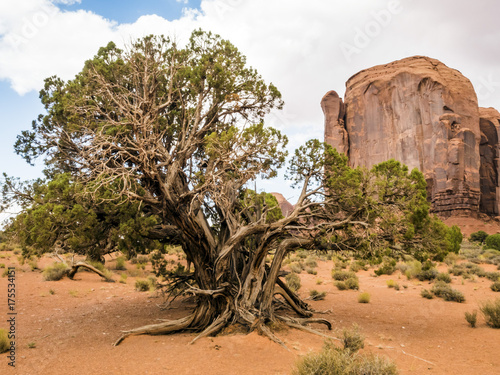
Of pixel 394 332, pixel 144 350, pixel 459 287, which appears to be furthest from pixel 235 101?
pixel 459 287

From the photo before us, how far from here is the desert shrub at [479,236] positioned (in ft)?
149

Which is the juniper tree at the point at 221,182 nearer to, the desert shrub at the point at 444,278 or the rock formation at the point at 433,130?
the desert shrub at the point at 444,278

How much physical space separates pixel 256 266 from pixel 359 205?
334cm

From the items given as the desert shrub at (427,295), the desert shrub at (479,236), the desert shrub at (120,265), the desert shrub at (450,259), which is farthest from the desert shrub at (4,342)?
the desert shrub at (479,236)

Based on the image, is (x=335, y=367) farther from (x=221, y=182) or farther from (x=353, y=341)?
(x=221, y=182)

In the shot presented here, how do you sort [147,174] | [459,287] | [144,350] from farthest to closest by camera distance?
1. [459,287]
2. [147,174]
3. [144,350]

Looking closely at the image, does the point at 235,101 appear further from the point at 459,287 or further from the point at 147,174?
the point at 459,287

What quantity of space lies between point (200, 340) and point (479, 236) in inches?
1976

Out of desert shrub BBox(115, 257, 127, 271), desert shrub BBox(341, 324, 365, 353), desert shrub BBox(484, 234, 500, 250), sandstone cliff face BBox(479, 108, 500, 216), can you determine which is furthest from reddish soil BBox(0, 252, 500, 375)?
sandstone cliff face BBox(479, 108, 500, 216)

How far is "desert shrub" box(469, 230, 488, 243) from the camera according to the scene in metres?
45.4

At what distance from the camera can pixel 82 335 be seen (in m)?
8.62

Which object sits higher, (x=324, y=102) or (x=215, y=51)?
(x=324, y=102)

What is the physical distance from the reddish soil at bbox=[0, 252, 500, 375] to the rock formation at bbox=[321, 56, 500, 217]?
4310 cm

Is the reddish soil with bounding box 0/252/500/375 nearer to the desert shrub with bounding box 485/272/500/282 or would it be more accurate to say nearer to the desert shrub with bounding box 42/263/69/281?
the desert shrub with bounding box 42/263/69/281
